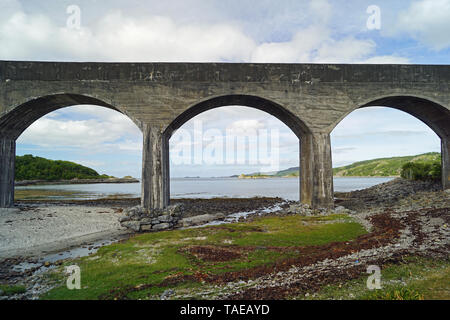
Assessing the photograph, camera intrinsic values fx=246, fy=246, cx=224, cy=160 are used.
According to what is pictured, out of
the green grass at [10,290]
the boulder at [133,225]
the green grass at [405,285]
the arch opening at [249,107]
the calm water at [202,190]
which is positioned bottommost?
the calm water at [202,190]

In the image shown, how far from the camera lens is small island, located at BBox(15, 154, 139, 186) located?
85894mm

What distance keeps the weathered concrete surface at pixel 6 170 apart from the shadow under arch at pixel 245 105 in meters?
11.7

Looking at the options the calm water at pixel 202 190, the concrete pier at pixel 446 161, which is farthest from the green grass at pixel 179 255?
the calm water at pixel 202 190

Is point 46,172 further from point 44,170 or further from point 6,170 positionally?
point 6,170

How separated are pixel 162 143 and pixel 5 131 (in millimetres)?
11324

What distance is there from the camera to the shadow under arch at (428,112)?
648 inches

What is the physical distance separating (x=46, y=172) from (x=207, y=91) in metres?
101

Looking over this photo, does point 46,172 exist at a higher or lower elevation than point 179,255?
higher

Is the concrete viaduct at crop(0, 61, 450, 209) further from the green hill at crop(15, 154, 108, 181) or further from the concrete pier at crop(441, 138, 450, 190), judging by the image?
the green hill at crop(15, 154, 108, 181)

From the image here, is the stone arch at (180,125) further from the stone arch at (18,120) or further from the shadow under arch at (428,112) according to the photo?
the shadow under arch at (428,112)

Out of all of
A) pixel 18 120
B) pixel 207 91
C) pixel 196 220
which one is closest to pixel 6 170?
pixel 18 120

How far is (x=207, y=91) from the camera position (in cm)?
1616

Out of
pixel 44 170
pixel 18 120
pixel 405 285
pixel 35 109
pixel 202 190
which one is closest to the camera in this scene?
pixel 405 285

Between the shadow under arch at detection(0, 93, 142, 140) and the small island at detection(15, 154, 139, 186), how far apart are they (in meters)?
73.8
